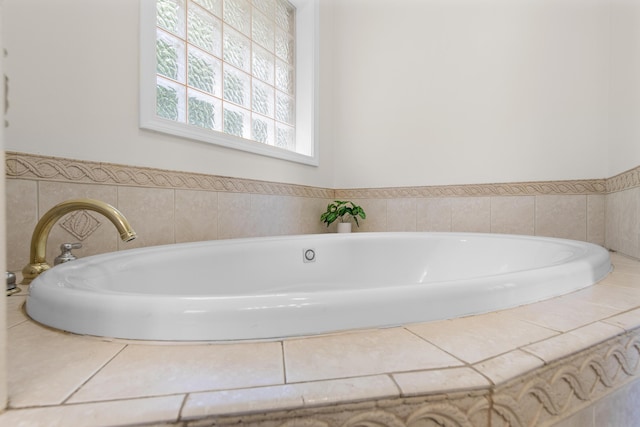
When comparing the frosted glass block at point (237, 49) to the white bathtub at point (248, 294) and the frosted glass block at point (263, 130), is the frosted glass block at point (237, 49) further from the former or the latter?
the white bathtub at point (248, 294)

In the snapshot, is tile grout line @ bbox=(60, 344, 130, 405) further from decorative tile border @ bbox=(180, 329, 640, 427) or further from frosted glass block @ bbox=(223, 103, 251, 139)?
frosted glass block @ bbox=(223, 103, 251, 139)

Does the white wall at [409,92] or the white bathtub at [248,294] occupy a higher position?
the white wall at [409,92]

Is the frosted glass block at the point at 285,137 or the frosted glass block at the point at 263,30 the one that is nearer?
the frosted glass block at the point at 263,30

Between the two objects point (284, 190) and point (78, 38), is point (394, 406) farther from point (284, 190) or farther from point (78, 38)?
point (284, 190)

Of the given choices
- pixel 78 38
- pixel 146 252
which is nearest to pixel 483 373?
pixel 146 252

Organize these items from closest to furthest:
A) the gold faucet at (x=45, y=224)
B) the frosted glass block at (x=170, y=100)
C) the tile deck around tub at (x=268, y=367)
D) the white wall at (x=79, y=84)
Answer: the tile deck around tub at (x=268, y=367) < the gold faucet at (x=45, y=224) < the white wall at (x=79, y=84) < the frosted glass block at (x=170, y=100)

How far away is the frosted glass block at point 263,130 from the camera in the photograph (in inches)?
79.1

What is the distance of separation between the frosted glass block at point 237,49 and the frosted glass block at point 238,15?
0.14 ft

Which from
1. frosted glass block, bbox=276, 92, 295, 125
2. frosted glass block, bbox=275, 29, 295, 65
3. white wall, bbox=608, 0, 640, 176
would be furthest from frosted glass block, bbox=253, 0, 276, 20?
white wall, bbox=608, 0, 640, 176

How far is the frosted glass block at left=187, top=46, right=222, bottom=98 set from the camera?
1588 millimetres

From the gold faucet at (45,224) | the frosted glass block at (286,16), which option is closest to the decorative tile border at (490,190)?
the frosted glass block at (286,16)

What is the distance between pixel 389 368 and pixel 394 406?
0.05 meters

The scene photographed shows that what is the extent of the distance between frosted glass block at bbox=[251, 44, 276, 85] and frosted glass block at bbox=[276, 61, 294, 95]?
0.19 feet

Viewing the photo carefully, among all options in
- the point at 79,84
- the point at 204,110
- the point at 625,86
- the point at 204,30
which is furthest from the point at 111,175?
the point at 625,86
